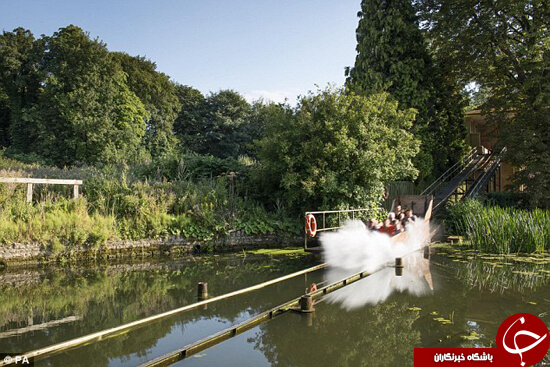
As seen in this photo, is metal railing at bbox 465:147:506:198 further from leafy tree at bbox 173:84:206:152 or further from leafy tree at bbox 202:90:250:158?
leafy tree at bbox 173:84:206:152

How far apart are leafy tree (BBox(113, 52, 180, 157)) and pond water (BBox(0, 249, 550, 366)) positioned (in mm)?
28479

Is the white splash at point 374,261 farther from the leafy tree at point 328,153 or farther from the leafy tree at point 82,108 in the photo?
the leafy tree at point 82,108

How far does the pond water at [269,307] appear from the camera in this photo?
4.94 metres

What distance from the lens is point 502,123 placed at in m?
20.4

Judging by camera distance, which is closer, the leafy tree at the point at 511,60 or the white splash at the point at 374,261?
the white splash at the point at 374,261

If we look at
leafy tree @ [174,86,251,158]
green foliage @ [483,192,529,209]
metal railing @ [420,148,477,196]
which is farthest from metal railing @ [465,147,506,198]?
leafy tree @ [174,86,251,158]

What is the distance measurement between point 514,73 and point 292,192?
1442 centimetres

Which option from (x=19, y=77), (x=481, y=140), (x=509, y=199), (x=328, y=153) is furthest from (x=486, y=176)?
(x=19, y=77)

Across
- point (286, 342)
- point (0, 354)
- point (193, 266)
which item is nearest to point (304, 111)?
point (193, 266)

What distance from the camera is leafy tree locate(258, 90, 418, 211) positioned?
1442cm

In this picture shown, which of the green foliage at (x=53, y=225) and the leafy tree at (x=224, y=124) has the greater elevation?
the leafy tree at (x=224, y=124)

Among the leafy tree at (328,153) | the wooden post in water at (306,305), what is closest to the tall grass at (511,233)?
the leafy tree at (328,153)

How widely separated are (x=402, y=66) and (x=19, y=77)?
1179 inches

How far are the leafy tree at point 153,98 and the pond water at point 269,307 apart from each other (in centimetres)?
2848
